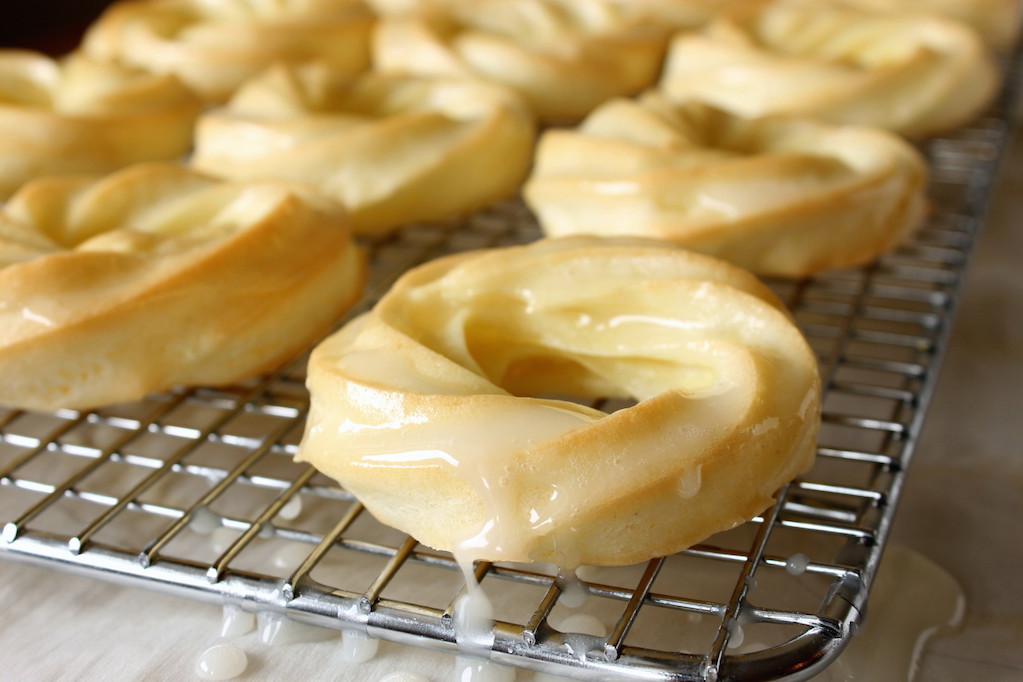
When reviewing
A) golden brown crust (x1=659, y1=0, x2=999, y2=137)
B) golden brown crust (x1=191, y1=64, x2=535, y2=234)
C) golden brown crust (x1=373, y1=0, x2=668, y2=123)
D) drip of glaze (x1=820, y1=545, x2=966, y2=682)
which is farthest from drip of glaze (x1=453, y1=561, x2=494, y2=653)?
golden brown crust (x1=373, y1=0, x2=668, y2=123)

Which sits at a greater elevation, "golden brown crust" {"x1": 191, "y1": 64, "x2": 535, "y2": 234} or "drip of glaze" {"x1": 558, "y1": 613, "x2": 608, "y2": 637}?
"golden brown crust" {"x1": 191, "y1": 64, "x2": 535, "y2": 234}

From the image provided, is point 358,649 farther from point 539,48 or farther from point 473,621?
point 539,48

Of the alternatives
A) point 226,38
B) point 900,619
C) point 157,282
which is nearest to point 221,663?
point 157,282

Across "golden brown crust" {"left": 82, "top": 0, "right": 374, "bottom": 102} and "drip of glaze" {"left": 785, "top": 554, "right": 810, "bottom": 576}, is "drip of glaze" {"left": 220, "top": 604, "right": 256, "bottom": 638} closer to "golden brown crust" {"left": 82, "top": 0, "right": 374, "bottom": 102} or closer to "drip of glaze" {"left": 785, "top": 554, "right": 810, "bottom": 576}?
"drip of glaze" {"left": 785, "top": 554, "right": 810, "bottom": 576}

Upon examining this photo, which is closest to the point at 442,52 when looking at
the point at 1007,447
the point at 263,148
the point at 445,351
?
the point at 263,148

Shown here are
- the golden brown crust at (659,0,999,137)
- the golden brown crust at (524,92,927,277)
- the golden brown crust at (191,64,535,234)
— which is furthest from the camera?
the golden brown crust at (659,0,999,137)

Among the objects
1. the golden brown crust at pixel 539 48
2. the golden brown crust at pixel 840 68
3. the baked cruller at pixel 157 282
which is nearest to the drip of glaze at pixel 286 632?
the baked cruller at pixel 157 282
